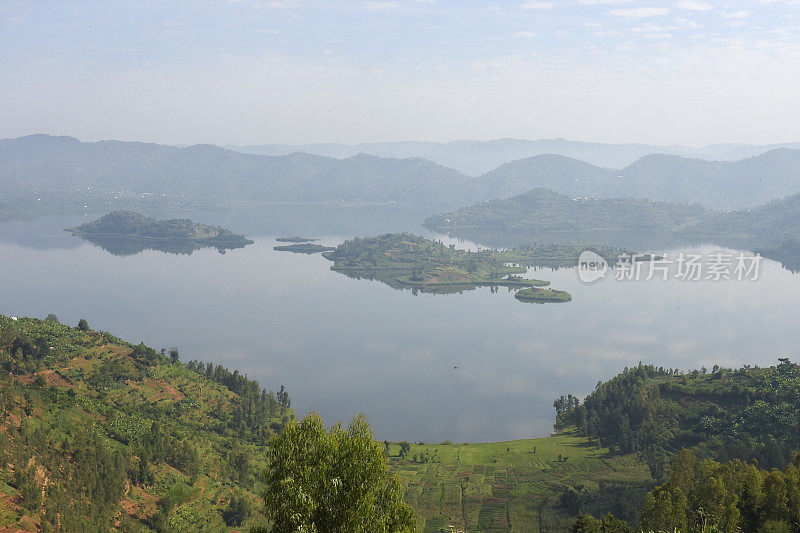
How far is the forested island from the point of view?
3512cm

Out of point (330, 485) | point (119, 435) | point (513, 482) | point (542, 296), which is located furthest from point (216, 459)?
point (542, 296)

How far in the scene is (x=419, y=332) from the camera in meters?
127

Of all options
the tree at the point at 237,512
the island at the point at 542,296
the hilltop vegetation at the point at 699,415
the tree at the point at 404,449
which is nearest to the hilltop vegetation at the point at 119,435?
the tree at the point at 237,512

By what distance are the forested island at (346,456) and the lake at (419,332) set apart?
36.0 feet

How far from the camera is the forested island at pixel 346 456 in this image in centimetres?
3512

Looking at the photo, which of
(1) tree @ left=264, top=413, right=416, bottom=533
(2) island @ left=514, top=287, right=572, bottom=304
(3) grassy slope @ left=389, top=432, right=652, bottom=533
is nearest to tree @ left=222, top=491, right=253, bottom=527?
(3) grassy slope @ left=389, top=432, right=652, bottom=533

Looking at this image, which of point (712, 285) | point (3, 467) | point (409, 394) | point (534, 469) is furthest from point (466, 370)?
point (712, 285)

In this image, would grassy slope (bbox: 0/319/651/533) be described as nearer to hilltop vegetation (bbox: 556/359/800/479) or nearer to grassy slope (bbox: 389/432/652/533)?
grassy slope (bbox: 389/432/652/533)

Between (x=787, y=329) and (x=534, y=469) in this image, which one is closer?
(x=534, y=469)

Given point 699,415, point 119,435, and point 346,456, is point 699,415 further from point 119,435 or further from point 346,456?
point 346,456

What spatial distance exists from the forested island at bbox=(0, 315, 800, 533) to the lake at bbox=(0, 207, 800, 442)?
11.0 m

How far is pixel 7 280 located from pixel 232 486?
153668 mm

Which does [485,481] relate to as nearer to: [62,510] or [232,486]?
[232,486]

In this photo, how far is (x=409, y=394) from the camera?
3575 inches
